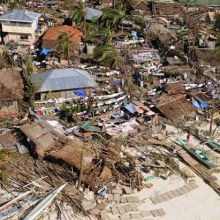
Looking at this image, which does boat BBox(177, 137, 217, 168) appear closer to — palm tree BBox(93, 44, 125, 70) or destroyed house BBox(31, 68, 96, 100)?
destroyed house BBox(31, 68, 96, 100)

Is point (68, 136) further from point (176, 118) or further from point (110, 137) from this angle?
point (176, 118)

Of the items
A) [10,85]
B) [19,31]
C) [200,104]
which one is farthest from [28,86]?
[19,31]

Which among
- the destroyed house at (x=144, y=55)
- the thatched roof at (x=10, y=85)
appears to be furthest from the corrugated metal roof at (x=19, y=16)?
the destroyed house at (x=144, y=55)

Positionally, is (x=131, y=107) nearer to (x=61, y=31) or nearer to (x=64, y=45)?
(x=64, y=45)

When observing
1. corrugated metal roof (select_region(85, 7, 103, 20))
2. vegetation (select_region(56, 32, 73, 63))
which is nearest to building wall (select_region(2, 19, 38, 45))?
vegetation (select_region(56, 32, 73, 63))

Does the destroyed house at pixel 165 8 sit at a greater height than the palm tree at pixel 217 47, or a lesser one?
greater

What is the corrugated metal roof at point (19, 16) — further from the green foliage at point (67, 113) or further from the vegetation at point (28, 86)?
the green foliage at point (67, 113)
